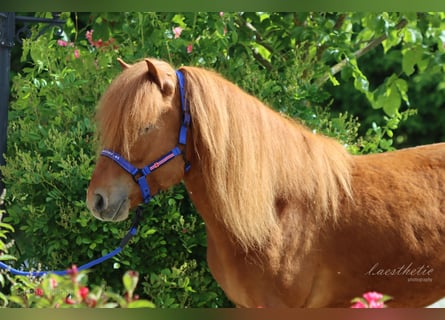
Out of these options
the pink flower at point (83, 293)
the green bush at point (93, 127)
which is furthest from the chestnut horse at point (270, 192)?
the pink flower at point (83, 293)

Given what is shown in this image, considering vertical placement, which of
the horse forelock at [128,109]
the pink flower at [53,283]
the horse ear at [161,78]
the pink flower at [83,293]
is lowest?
the pink flower at [53,283]

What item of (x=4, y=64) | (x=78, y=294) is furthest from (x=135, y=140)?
(x=4, y=64)

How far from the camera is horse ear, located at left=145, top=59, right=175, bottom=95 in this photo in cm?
260

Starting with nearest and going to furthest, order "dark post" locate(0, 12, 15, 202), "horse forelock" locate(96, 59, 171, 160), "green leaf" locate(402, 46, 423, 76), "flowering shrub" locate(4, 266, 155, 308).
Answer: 1. "flowering shrub" locate(4, 266, 155, 308)
2. "horse forelock" locate(96, 59, 171, 160)
3. "dark post" locate(0, 12, 15, 202)
4. "green leaf" locate(402, 46, 423, 76)

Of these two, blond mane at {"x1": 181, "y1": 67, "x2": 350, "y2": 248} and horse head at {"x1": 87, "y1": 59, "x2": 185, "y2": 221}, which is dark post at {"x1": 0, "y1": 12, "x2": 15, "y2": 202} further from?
blond mane at {"x1": 181, "y1": 67, "x2": 350, "y2": 248}

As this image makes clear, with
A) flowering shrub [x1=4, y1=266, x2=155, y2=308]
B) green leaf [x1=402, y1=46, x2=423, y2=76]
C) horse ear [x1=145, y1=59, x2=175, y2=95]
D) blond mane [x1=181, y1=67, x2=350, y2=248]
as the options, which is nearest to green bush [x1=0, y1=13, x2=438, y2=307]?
green leaf [x1=402, y1=46, x2=423, y2=76]

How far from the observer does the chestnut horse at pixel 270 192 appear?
102 inches

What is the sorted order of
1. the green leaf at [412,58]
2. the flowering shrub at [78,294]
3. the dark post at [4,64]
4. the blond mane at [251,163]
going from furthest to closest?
1. the green leaf at [412,58]
2. the dark post at [4,64]
3. the blond mane at [251,163]
4. the flowering shrub at [78,294]

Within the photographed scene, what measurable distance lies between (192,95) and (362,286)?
1.03 metres

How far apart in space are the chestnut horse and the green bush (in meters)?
0.80

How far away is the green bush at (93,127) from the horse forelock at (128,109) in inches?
40.6

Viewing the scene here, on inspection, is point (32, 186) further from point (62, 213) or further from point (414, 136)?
point (414, 136)

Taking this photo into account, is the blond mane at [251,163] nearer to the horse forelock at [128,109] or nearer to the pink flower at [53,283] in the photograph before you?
the horse forelock at [128,109]

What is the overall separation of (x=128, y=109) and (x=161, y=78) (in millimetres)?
178
